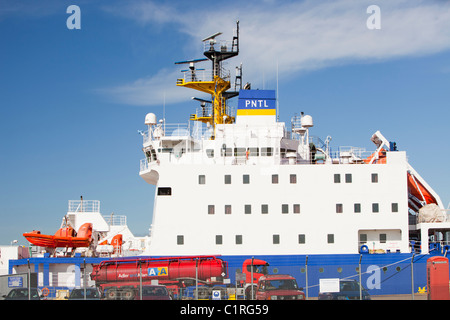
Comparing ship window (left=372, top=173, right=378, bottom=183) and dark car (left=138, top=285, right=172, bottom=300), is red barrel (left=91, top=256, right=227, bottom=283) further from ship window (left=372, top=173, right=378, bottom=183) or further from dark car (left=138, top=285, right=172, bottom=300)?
ship window (left=372, top=173, right=378, bottom=183)

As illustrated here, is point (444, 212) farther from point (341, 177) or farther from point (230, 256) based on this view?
point (230, 256)

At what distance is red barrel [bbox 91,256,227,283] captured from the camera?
843 inches

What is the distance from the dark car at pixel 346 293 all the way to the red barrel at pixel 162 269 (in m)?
5.93

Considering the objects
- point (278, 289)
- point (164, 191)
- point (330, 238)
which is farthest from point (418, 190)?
point (164, 191)

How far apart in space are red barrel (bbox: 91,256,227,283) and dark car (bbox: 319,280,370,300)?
5927 mm

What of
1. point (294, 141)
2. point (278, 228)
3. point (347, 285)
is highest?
point (294, 141)

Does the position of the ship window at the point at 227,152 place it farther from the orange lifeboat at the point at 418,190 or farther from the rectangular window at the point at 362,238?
the orange lifeboat at the point at 418,190

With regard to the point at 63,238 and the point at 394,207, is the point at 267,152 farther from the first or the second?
the point at 63,238

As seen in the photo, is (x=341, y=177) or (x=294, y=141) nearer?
(x=341, y=177)

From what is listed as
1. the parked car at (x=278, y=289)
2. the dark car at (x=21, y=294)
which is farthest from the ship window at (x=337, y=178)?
the dark car at (x=21, y=294)

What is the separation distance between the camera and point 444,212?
24.7 metres

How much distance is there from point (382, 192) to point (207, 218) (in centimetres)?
859

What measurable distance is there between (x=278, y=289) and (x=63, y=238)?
12034 millimetres
